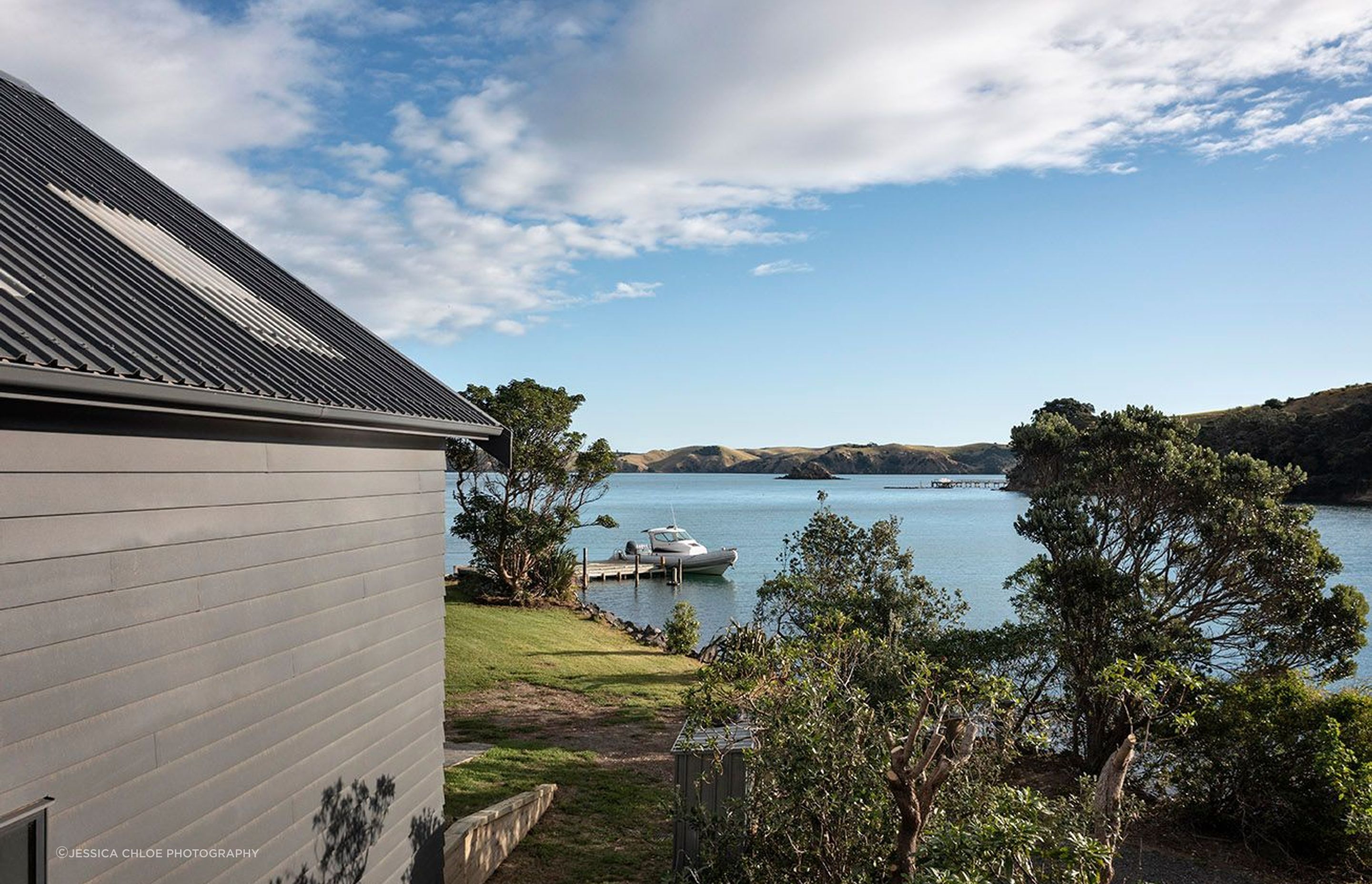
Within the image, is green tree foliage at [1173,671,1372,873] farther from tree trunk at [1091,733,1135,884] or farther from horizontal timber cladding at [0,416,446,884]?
horizontal timber cladding at [0,416,446,884]

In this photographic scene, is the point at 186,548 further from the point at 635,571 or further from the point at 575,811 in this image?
the point at 635,571

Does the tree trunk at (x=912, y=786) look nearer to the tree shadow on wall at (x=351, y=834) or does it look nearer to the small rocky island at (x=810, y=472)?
the tree shadow on wall at (x=351, y=834)

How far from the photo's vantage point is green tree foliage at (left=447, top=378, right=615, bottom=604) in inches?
952

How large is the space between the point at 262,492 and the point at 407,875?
11.5 ft

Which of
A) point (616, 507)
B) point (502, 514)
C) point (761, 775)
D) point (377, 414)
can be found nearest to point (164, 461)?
point (377, 414)

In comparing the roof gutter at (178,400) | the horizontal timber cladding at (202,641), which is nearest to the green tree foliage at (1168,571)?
the horizontal timber cladding at (202,641)

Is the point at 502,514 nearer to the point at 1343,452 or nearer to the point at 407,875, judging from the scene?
the point at 407,875

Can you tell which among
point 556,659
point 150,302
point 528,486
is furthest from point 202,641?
point 528,486

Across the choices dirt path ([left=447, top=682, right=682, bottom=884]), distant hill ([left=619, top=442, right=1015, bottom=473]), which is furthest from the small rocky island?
dirt path ([left=447, top=682, right=682, bottom=884])

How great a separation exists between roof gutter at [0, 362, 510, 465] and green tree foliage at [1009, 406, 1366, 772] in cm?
1078

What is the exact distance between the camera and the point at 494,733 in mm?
12875

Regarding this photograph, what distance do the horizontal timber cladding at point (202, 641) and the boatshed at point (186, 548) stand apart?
0.04 ft

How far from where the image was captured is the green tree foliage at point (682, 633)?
2333cm

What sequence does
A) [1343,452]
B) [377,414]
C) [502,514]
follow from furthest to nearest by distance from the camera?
[1343,452] → [502,514] → [377,414]
